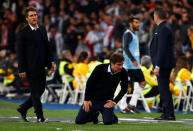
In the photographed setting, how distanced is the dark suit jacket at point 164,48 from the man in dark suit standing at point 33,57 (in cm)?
248

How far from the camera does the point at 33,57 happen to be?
12398 millimetres

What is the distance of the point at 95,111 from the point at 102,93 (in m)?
0.37

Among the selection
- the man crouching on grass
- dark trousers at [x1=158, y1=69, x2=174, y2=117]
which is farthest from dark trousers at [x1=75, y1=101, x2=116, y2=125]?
dark trousers at [x1=158, y1=69, x2=174, y2=117]

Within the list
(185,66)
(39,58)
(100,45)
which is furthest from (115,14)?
(39,58)

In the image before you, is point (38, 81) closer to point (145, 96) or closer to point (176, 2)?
point (145, 96)

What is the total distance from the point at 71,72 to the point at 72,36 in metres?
7.23

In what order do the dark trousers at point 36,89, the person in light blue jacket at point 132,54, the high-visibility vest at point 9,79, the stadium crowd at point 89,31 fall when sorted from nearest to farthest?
the dark trousers at point 36,89 < the person in light blue jacket at point 132,54 < the stadium crowd at point 89,31 < the high-visibility vest at point 9,79

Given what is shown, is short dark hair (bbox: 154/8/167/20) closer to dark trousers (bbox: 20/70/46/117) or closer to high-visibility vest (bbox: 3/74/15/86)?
dark trousers (bbox: 20/70/46/117)

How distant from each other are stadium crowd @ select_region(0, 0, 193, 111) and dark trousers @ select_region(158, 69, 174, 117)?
15.8ft

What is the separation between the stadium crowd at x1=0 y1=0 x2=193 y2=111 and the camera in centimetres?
2122

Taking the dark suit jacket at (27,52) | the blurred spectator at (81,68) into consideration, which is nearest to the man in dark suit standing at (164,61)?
the dark suit jacket at (27,52)

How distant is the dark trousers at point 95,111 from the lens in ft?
39.1

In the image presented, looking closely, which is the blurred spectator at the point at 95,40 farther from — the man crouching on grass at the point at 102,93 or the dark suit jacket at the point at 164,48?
the man crouching on grass at the point at 102,93

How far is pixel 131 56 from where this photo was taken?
15703 millimetres
